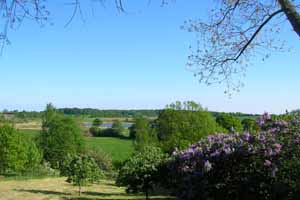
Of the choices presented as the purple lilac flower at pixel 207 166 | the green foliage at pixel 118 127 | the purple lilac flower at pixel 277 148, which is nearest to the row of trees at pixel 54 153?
the purple lilac flower at pixel 207 166

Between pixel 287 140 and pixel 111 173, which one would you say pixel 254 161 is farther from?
pixel 111 173

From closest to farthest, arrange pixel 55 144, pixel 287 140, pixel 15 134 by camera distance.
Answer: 1. pixel 287 140
2. pixel 15 134
3. pixel 55 144

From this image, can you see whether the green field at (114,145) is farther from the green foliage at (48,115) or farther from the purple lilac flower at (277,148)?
the purple lilac flower at (277,148)

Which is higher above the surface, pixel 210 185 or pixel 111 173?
pixel 210 185

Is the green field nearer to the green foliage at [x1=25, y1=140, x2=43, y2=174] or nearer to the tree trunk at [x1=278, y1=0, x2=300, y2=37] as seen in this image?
the green foliage at [x1=25, y1=140, x2=43, y2=174]

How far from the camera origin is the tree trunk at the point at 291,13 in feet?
20.1

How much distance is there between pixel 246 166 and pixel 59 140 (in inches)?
1761

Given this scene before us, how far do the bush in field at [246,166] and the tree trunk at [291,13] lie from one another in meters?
4.83

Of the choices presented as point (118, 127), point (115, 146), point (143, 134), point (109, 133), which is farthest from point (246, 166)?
point (118, 127)

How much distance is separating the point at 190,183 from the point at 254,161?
1854 millimetres

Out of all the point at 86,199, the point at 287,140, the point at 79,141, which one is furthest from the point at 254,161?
the point at 79,141

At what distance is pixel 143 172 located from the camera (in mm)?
18719

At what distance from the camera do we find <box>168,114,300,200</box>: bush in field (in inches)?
424

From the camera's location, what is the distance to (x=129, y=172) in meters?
19.0
